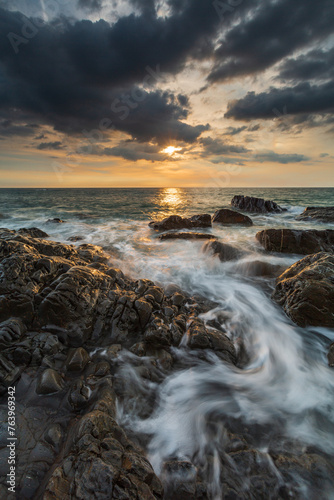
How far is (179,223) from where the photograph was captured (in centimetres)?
1521

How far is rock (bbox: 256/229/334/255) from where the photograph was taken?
29.6 feet

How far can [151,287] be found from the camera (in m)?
5.35

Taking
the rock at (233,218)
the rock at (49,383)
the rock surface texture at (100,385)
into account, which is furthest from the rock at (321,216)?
the rock at (49,383)

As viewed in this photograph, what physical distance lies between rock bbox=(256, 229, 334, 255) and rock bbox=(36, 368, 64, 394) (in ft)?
30.7

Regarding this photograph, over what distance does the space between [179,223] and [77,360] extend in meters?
12.7

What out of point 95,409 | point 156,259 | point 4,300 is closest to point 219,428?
point 95,409

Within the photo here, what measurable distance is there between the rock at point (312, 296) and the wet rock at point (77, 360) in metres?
4.60

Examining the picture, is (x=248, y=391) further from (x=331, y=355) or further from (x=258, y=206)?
(x=258, y=206)

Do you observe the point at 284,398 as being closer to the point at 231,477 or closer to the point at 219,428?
the point at 219,428

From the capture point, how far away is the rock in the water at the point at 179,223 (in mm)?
14906

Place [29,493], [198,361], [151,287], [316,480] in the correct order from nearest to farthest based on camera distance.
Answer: [29,493] → [316,480] → [198,361] → [151,287]

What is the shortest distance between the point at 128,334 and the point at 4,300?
7.96 feet

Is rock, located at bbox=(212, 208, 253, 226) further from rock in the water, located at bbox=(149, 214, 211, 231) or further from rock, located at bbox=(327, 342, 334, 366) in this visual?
rock, located at bbox=(327, 342, 334, 366)

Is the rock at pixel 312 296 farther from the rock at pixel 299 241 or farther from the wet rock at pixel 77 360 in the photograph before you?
the wet rock at pixel 77 360
